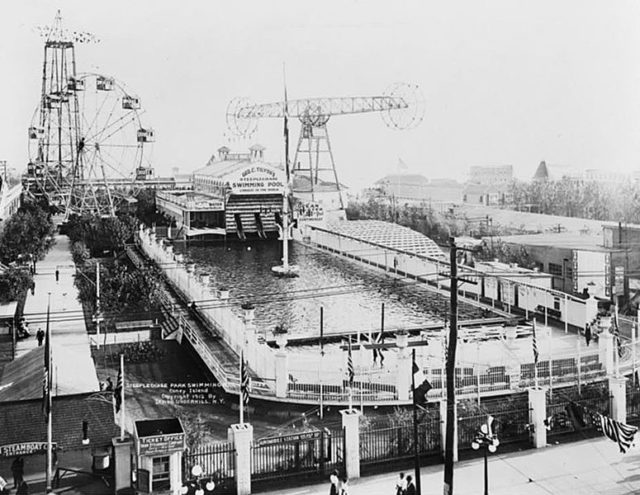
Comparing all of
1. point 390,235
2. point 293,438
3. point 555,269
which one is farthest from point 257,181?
point 293,438

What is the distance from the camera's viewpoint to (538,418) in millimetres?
8203

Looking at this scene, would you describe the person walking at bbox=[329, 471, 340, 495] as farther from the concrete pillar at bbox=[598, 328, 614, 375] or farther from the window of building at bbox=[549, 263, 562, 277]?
the window of building at bbox=[549, 263, 562, 277]

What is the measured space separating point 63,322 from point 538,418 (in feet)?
21.1

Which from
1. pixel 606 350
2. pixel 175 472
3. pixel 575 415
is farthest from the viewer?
pixel 606 350

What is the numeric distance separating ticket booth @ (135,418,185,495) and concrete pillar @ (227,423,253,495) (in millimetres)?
501

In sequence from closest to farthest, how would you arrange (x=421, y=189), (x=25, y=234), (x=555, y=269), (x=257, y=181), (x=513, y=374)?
(x=513, y=374) < (x=25, y=234) < (x=555, y=269) < (x=257, y=181) < (x=421, y=189)

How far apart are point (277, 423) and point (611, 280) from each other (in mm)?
7253

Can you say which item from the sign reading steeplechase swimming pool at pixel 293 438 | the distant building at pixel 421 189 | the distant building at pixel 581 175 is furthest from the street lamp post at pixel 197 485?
the distant building at pixel 421 189

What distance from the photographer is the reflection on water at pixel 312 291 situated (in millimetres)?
12289

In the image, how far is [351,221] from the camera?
1845 cm

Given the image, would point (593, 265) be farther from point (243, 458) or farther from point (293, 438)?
point (243, 458)

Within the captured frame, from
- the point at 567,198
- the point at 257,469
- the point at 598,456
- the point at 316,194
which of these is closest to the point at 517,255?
the point at 567,198

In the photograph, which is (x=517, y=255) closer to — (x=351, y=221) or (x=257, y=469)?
(x=351, y=221)

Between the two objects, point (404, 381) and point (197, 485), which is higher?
point (404, 381)
